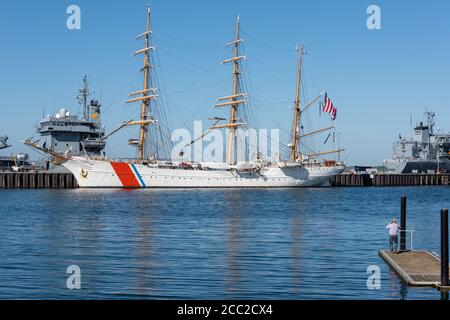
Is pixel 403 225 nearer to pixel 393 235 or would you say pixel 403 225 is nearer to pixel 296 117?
pixel 393 235

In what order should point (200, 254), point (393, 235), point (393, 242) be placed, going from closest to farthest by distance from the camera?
point (393, 235), point (393, 242), point (200, 254)

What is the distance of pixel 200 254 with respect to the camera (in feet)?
97.4

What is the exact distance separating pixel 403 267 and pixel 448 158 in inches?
5778

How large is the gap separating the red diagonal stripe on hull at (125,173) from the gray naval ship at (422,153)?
251ft

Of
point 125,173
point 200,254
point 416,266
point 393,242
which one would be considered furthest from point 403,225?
point 125,173

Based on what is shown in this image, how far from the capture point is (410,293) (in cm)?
2114

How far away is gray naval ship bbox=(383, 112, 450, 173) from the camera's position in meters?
158

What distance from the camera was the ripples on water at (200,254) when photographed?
2161 centimetres

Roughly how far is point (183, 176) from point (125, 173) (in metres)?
10.1

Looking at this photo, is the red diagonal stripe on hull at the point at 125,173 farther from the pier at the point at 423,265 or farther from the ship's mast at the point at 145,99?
the pier at the point at 423,265

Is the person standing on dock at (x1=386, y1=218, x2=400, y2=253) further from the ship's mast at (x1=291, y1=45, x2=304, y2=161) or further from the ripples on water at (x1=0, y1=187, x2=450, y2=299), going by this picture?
the ship's mast at (x1=291, y1=45, x2=304, y2=161)

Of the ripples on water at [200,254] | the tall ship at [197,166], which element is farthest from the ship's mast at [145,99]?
the ripples on water at [200,254]

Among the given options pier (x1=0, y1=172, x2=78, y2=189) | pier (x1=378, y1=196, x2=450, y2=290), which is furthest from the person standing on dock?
pier (x1=0, y1=172, x2=78, y2=189)

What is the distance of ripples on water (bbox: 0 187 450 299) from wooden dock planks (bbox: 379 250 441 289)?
471 millimetres
